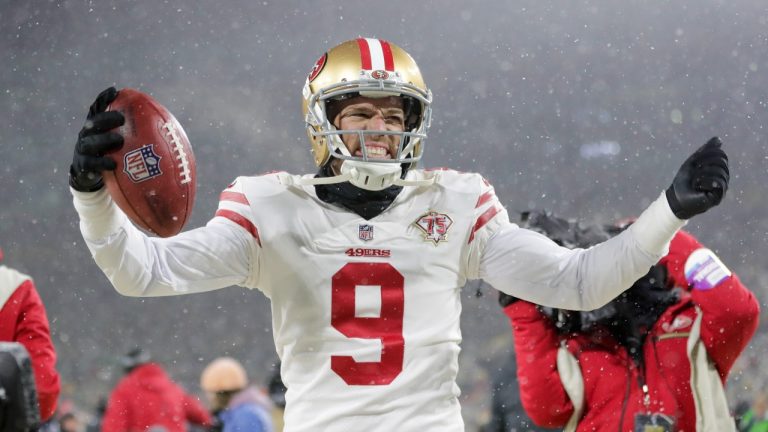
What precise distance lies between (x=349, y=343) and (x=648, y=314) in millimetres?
1303

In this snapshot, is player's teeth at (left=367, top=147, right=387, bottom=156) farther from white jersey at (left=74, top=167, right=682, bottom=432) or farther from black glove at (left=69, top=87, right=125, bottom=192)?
black glove at (left=69, top=87, right=125, bottom=192)

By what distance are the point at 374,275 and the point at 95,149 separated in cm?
68

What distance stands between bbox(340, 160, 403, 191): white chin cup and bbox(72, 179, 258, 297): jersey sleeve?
0.91ft

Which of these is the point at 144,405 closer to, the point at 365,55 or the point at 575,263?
the point at 365,55

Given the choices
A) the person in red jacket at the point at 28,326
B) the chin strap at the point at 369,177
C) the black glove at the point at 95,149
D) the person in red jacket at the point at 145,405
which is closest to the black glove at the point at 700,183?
the chin strap at the point at 369,177

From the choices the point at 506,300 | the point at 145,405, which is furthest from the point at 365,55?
the point at 145,405

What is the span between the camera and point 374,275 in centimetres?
236

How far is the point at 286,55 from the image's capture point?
12.0 m

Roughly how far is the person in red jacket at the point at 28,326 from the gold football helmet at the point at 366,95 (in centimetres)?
148

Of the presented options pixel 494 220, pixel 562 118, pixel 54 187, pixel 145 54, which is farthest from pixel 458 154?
pixel 494 220

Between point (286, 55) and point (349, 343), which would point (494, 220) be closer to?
point (349, 343)

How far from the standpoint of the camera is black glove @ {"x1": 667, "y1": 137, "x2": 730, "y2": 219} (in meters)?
A: 2.20

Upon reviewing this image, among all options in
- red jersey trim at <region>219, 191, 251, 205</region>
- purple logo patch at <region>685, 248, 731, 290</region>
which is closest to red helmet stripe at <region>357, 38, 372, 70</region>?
red jersey trim at <region>219, 191, 251, 205</region>

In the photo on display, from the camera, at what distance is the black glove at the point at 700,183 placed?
220cm
